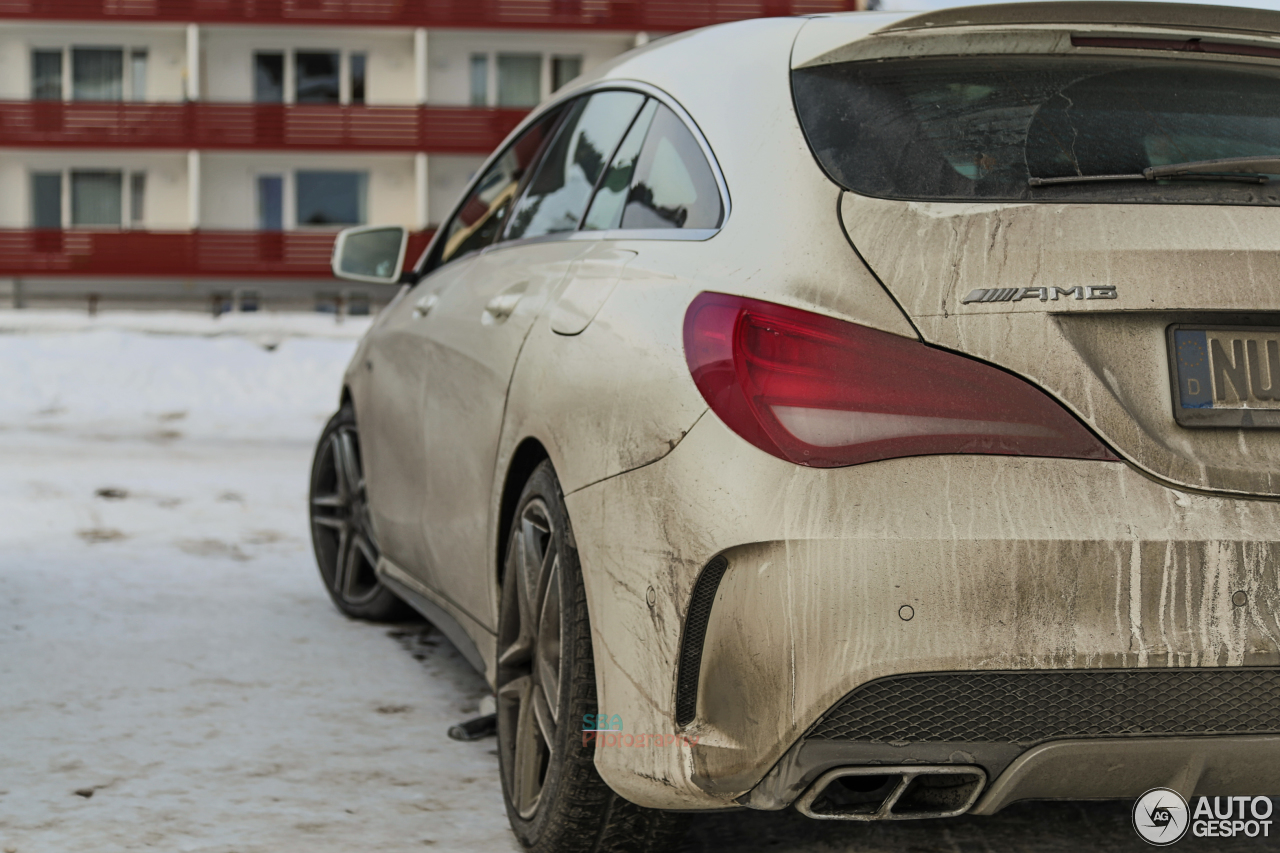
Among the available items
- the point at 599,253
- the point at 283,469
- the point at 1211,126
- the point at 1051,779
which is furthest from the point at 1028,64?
the point at 283,469

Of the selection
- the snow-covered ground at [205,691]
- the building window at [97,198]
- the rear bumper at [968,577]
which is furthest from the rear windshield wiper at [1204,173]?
the building window at [97,198]

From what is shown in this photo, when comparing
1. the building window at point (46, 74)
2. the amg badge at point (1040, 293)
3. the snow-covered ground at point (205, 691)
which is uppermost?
the building window at point (46, 74)

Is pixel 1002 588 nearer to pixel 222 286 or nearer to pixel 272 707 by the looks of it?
pixel 272 707

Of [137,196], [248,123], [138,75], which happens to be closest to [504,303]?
[248,123]

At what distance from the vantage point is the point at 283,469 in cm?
1080

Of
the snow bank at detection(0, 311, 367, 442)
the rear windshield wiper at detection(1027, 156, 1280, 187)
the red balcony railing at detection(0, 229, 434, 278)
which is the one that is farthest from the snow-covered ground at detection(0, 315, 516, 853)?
the red balcony railing at detection(0, 229, 434, 278)

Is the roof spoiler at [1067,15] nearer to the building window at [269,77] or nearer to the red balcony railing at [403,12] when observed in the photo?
the red balcony railing at [403,12]

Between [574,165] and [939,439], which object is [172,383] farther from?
[939,439]

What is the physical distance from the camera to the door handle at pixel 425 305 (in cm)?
428

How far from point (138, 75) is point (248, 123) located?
319cm

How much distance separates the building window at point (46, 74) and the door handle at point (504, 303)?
112 ft

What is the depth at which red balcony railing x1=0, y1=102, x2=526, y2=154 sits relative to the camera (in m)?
33.4

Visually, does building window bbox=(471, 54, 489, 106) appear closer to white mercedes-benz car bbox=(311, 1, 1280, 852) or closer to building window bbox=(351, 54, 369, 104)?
building window bbox=(351, 54, 369, 104)

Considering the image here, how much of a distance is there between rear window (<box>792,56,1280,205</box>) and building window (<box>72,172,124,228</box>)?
3439 centimetres
